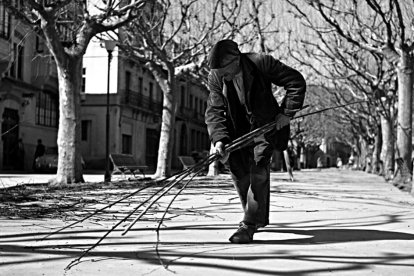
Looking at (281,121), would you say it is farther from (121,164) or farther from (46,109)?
(46,109)

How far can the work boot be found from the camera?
185 inches

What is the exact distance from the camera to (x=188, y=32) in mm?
23859

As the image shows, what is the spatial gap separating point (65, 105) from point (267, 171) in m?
9.70

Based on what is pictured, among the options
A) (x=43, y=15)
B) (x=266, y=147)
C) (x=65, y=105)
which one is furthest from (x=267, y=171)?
(x=65, y=105)

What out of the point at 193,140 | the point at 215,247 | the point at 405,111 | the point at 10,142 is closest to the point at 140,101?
the point at 10,142

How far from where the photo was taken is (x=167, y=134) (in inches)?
750

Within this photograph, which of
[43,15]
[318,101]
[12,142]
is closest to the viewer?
[43,15]

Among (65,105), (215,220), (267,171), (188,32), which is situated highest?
(188,32)

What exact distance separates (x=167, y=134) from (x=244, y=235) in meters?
14.5

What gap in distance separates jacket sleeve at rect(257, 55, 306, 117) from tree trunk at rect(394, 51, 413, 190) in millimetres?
13388

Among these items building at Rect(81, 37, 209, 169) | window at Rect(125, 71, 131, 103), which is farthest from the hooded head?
window at Rect(125, 71, 131, 103)

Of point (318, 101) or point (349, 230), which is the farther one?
point (318, 101)

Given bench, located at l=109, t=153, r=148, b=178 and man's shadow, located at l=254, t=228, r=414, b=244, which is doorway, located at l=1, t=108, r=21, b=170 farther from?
man's shadow, located at l=254, t=228, r=414, b=244

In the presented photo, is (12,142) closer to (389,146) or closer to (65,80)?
(65,80)
